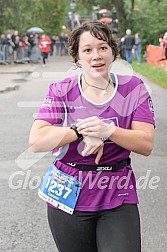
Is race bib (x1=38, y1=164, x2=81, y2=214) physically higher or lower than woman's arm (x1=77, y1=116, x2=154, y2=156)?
lower

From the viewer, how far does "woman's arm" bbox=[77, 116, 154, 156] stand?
2.75 meters

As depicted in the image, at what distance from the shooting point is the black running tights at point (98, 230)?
2.88m

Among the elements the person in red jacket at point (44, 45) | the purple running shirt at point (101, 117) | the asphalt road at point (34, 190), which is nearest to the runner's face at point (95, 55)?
the purple running shirt at point (101, 117)

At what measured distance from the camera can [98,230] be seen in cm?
297

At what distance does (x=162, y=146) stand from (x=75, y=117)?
6779mm

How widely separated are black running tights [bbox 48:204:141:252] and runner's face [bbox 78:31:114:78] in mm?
719

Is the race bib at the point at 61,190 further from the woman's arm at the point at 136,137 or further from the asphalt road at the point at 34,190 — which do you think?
the asphalt road at the point at 34,190

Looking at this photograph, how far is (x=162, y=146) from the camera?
9617 millimetres

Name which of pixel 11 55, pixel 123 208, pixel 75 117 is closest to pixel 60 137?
pixel 75 117

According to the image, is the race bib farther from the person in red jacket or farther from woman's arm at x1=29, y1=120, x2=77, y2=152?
the person in red jacket

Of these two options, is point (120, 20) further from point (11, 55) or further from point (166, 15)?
point (11, 55)

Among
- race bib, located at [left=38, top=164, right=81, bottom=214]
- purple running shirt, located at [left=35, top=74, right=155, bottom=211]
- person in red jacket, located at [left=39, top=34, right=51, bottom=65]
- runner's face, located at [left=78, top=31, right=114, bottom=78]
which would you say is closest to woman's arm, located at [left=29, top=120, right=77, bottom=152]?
purple running shirt, located at [left=35, top=74, right=155, bottom=211]

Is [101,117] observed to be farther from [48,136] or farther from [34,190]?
[34,190]

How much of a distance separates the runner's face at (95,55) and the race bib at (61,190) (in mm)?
562
